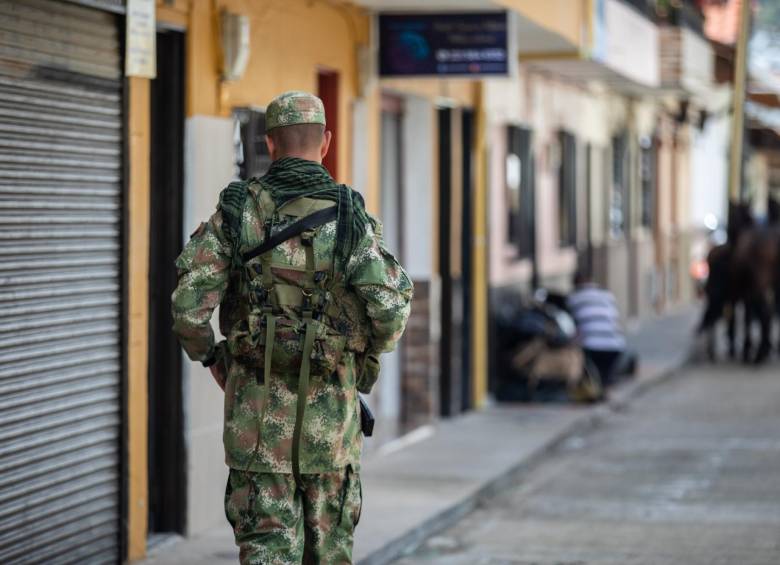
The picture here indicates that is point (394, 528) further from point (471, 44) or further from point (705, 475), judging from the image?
point (471, 44)

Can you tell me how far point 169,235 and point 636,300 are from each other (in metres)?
18.7

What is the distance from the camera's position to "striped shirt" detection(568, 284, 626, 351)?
15680mm

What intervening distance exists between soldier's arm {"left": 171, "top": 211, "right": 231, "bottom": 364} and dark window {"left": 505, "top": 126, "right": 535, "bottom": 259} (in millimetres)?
11286

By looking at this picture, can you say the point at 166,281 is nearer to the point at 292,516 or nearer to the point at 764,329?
the point at 292,516

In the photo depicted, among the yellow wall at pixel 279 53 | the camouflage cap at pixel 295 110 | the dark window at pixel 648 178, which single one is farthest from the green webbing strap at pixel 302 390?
the dark window at pixel 648 178

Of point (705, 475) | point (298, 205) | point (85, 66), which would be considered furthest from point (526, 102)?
point (298, 205)

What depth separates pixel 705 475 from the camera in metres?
11.4

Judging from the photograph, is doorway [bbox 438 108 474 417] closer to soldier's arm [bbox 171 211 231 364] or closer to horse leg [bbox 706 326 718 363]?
horse leg [bbox 706 326 718 363]

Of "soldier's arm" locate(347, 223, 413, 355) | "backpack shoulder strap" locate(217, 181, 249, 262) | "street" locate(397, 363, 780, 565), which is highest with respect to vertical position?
"backpack shoulder strap" locate(217, 181, 249, 262)

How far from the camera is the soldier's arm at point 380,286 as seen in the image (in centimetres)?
534

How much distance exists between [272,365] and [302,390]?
127mm

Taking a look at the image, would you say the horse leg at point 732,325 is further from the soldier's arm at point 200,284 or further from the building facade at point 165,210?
the soldier's arm at point 200,284

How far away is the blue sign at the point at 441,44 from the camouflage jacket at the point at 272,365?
633 cm

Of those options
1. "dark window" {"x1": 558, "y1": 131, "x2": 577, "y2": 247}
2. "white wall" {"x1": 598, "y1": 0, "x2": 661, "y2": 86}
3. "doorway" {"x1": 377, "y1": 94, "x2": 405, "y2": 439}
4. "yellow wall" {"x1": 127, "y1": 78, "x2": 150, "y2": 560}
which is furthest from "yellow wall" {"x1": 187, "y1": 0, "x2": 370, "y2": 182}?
"dark window" {"x1": 558, "y1": 131, "x2": 577, "y2": 247}
